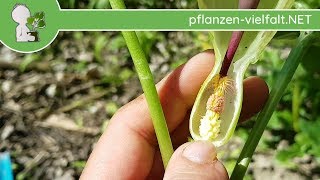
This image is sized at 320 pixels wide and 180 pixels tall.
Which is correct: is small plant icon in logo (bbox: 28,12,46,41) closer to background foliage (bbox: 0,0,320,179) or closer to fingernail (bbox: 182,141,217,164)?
fingernail (bbox: 182,141,217,164)

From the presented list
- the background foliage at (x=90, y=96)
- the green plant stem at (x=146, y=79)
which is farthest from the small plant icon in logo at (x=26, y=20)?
the background foliage at (x=90, y=96)

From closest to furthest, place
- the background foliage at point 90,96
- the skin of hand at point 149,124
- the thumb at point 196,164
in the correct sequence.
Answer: the thumb at point 196,164 → the skin of hand at point 149,124 → the background foliage at point 90,96

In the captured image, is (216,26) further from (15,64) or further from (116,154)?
(15,64)

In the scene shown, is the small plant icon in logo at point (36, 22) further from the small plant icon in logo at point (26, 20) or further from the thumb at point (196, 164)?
the thumb at point (196, 164)

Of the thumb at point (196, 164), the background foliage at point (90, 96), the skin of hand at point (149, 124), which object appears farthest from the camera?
the background foliage at point (90, 96)

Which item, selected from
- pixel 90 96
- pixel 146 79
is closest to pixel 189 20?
pixel 146 79

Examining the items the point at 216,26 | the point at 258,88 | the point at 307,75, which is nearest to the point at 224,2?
the point at 216,26
